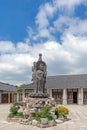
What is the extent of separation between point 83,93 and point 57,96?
4.65 m

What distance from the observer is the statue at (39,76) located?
2128cm

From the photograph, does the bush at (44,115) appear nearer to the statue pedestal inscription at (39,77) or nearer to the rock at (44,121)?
the rock at (44,121)

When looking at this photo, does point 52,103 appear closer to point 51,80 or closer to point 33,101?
point 33,101

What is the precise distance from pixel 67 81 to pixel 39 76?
26.2m

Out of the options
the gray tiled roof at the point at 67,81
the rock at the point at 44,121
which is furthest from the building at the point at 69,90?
the rock at the point at 44,121

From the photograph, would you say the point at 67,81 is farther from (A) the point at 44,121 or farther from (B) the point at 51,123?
(A) the point at 44,121

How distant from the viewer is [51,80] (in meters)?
49.2

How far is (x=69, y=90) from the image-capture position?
45500mm

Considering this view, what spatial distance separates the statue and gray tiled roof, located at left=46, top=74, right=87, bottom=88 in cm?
2294

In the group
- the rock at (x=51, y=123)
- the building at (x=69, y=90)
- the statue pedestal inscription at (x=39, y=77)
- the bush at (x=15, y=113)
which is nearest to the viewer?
the rock at (x=51, y=123)

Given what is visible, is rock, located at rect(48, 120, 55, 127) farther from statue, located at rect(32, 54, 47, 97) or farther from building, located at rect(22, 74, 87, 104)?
building, located at rect(22, 74, 87, 104)

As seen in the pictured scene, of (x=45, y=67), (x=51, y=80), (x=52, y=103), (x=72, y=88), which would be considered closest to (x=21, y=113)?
(x=52, y=103)

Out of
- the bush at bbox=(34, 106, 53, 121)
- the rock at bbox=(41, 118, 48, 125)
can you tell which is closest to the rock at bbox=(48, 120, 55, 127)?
the rock at bbox=(41, 118, 48, 125)

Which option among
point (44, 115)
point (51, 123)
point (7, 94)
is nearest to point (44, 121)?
point (51, 123)
